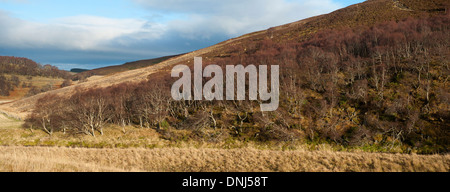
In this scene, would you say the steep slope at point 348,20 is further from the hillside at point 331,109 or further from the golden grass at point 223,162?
the golden grass at point 223,162

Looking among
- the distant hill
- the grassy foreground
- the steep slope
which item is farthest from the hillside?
the distant hill

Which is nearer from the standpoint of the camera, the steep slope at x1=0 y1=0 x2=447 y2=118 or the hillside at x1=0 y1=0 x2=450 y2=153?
the hillside at x1=0 y1=0 x2=450 y2=153

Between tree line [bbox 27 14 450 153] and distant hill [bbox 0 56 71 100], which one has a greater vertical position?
distant hill [bbox 0 56 71 100]

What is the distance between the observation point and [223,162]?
16.8 m

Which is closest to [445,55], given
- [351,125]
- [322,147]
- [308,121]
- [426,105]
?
[426,105]

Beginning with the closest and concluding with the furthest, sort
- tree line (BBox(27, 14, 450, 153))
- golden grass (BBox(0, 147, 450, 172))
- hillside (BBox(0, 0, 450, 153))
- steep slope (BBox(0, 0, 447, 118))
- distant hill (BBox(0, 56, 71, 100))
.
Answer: golden grass (BBox(0, 147, 450, 172)), hillside (BBox(0, 0, 450, 153)), tree line (BBox(27, 14, 450, 153)), steep slope (BBox(0, 0, 447, 118)), distant hill (BBox(0, 56, 71, 100))

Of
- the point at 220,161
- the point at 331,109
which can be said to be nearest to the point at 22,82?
the point at 220,161

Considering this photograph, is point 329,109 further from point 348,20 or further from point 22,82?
point 22,82

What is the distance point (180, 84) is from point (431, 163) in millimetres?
48513

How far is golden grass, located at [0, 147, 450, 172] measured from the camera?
12.6m

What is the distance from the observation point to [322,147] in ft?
95.6

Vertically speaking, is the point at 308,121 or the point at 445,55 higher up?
the point at 445,55

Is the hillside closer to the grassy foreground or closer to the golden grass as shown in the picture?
the grassy foreground
